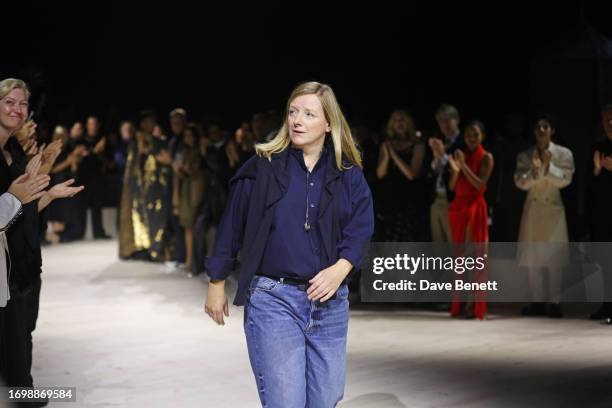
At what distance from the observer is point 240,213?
4266 mm

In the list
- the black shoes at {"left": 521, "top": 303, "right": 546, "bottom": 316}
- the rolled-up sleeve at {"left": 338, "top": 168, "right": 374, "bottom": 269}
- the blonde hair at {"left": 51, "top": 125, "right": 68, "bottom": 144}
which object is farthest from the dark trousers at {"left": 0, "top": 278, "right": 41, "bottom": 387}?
the blonde hair at {"left": 51, "top": 125, "right": 68, "bottom": 144}

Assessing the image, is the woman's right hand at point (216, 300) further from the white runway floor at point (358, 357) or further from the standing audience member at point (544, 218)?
the standing audience member at point (544, 218)

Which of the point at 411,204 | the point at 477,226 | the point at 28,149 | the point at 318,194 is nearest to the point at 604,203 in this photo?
the point at 477,226

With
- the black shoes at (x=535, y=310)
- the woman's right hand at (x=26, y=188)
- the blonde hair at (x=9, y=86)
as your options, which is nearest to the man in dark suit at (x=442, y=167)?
the black shoes at (x=535, y=310)

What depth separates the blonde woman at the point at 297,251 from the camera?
414 centimetres

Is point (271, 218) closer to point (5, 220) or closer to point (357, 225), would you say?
point (357, 225)

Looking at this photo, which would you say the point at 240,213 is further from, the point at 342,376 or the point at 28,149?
the point at 28,149

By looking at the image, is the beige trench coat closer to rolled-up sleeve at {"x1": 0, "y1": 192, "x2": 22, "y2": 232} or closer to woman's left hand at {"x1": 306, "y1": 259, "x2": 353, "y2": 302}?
rolled-up sleeve at {"x1": 0, "y1": 192, "x2": 22, "y2": 232}

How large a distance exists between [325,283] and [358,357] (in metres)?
3.26

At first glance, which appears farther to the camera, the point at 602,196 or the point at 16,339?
the point at 602,196

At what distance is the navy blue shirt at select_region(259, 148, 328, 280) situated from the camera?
4.15 metres

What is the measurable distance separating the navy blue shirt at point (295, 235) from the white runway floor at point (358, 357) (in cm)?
193

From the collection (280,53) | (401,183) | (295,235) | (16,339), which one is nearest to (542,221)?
(401,183)

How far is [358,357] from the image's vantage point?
726cm
